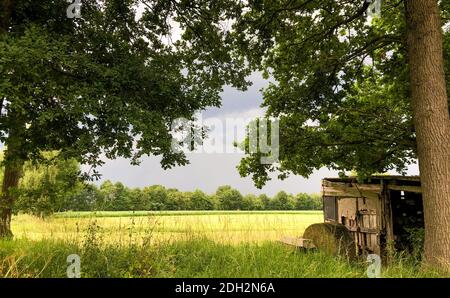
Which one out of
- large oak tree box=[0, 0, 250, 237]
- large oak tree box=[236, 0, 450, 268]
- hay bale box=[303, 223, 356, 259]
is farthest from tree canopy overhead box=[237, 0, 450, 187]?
large oak tree box=[0, 0, 250, 237]

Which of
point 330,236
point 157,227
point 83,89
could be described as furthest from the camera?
point 330,236

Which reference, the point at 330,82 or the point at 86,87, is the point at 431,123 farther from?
the point at 86,87

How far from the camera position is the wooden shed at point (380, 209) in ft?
45.3

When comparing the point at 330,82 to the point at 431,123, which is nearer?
the point at 431,123

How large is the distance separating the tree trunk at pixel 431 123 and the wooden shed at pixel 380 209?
3952 mm

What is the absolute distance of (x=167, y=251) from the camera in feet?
24.5

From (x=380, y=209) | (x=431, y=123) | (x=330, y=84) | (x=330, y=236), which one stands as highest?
(x=330, y=84)

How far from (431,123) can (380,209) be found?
21.1 feet

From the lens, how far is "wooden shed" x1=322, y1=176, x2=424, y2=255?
13797 millimetres

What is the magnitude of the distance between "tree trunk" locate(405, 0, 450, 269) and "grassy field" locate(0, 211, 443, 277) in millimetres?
818

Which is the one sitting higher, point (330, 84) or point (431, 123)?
point (330, 84)

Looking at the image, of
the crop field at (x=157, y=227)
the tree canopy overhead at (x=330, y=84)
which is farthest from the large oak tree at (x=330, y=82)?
the crop field at (x=157, y=227)

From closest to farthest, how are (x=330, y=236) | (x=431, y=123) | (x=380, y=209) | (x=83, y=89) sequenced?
(x=83, y=89) < (x=431, y=123) < (x=330, y=236) < (x=380, y=209)

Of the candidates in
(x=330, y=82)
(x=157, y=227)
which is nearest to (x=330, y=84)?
(x=330, y=82)
